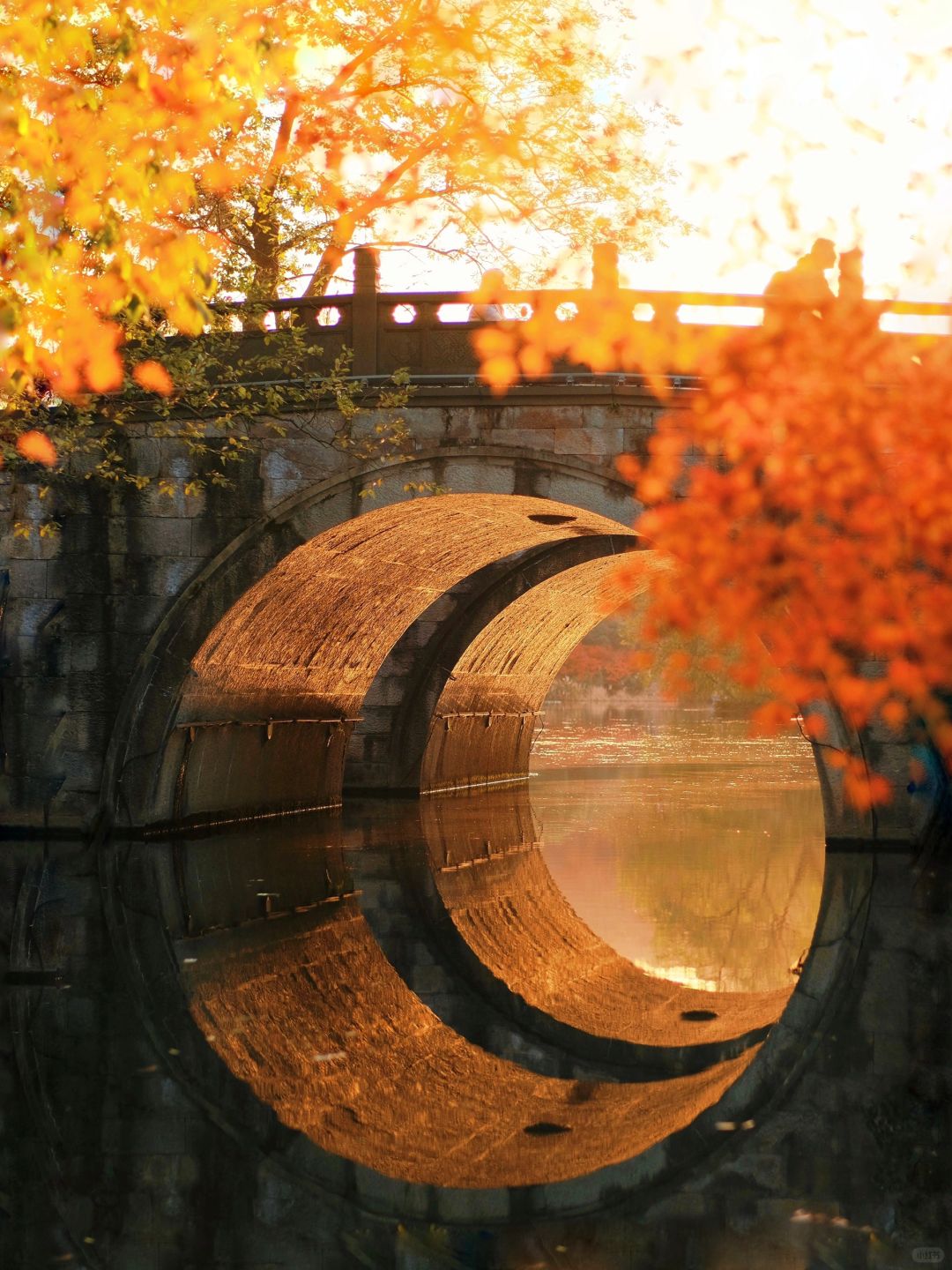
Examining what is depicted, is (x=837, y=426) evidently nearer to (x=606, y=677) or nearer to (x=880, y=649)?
(x=880, y=649)

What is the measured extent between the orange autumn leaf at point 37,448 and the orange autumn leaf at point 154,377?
1375 millimetres

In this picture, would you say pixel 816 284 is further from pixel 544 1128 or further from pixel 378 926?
pixel 544 1128

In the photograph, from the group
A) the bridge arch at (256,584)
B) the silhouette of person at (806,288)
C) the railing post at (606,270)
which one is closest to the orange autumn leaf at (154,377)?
the bridge arch at (256,584)

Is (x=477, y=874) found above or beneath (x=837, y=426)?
beneath

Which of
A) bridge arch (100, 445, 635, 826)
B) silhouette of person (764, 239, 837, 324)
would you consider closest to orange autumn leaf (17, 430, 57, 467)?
bridge arch (100, 445, 635, 826)

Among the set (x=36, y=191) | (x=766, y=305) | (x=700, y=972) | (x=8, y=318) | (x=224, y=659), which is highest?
(x=766, y=305)

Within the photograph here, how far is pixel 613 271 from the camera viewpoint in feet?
47.6

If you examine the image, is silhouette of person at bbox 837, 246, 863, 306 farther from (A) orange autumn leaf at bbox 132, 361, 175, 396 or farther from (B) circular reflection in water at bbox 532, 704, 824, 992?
(A) orange autumn leaf at bbox 132, 361, 175, 396

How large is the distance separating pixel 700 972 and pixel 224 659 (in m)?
8.22

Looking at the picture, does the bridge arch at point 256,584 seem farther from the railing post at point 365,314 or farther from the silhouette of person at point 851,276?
the silhouette of person at point 851,276

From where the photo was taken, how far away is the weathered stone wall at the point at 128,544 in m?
14.6

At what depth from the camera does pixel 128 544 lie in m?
15.2

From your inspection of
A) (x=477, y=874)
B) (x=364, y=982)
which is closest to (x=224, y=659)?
(x=477, y=874)

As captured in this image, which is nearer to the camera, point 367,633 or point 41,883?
point 41,883
